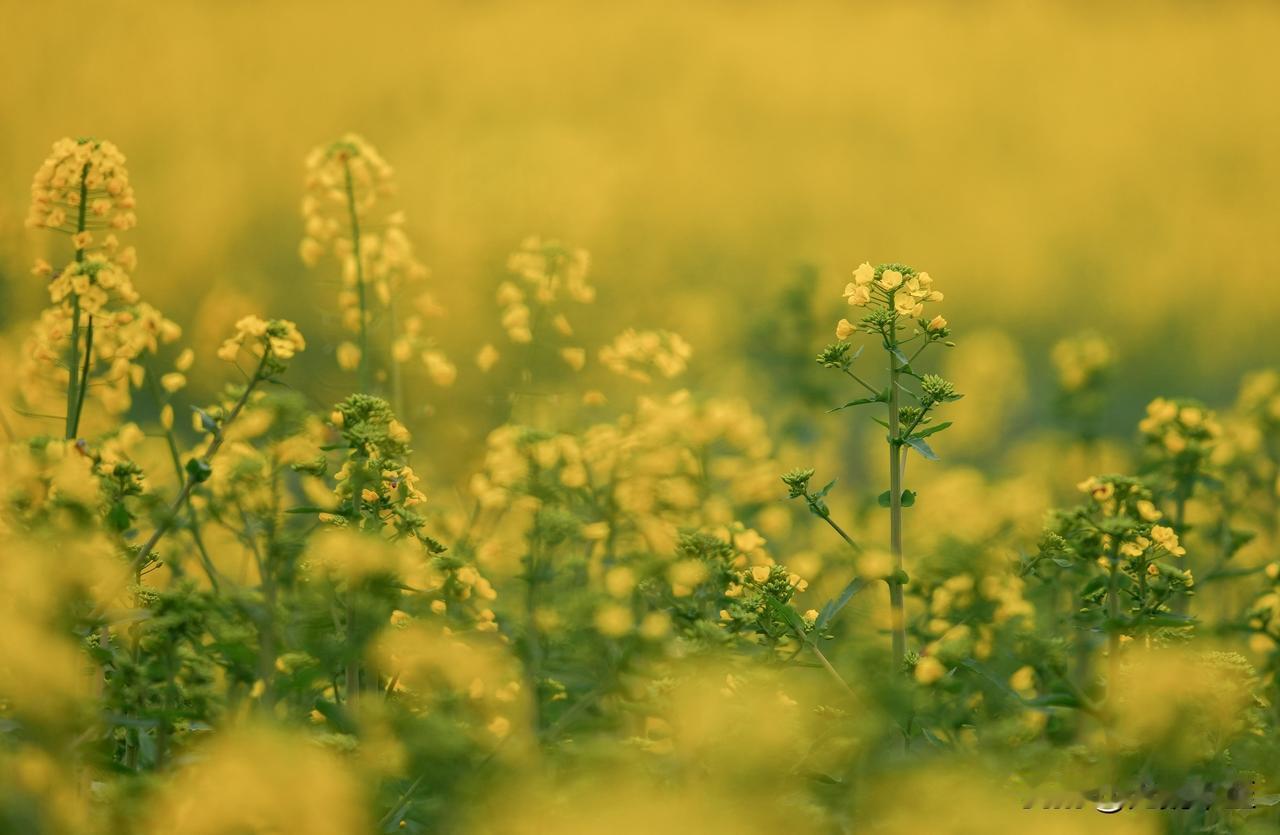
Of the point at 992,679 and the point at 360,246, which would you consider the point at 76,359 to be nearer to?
the point at 360,246

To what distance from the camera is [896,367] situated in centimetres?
168

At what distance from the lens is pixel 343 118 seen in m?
6.75

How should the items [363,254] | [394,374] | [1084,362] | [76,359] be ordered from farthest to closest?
[1084,362] < [363,254] < [394,374] < [76,359]

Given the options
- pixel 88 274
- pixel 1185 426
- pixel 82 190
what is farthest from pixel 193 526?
pixel 1185 426

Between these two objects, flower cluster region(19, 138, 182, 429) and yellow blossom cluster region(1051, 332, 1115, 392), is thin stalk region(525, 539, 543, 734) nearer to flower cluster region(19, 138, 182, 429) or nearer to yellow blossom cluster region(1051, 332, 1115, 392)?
flower cluster region(19, 138, 182, 429)

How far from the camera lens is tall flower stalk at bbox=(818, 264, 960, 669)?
5.42 ft

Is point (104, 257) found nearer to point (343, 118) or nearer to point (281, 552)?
point (281, 552)

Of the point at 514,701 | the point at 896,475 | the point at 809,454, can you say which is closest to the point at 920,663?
the point at 896,475

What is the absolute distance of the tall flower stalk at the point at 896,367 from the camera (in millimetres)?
1653

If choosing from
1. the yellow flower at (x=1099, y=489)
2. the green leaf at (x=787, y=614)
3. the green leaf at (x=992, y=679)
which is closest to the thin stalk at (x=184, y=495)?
the green leaf at (x=787, y=614)

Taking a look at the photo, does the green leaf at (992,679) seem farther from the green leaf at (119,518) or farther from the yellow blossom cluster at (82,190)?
the yellow blossom cluster at (82,190)

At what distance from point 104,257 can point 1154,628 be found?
62.4 inches

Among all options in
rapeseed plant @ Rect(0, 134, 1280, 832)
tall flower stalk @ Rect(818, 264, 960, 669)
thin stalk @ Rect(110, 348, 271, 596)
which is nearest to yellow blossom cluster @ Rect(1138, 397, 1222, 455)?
rapeseed plant @ Rect(0, 134, 1280, 832)

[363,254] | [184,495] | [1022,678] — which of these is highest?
[363,254]
